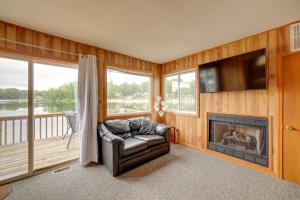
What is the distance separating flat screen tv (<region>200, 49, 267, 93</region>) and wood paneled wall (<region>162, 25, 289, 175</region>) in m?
0.21

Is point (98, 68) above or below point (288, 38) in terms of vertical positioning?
below

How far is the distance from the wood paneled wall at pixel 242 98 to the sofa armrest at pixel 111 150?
217cm

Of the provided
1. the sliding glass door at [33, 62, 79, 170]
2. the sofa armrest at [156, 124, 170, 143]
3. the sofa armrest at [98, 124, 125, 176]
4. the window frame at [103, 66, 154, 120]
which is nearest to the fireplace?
the sofa armrest at [156, 124, 170, 143]

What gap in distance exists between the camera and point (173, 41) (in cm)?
Result: 291

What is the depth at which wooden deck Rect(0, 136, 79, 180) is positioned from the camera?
2.39 metres

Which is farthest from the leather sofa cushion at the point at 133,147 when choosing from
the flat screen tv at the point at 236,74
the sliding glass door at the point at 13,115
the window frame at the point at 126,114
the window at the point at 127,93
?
the flat screen tv at the point at 236,74

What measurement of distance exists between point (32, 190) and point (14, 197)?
0.63 feet

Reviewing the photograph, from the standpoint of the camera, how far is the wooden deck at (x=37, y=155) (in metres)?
2.39

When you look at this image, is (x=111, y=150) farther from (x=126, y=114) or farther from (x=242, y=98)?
(x=242, y=98)

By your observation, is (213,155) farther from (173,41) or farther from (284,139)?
(173,41)

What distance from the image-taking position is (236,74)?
269 cm

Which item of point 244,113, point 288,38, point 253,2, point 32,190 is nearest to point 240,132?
point 244,113

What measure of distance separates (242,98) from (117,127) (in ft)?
9.30

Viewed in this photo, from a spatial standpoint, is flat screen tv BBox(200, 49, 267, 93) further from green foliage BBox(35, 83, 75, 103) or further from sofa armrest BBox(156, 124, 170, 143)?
green foliage BBox(35, 83, 75, 103)
